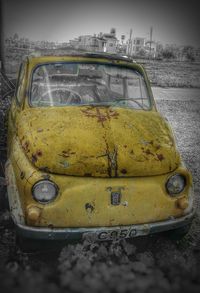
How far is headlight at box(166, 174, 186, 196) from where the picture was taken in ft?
9.73

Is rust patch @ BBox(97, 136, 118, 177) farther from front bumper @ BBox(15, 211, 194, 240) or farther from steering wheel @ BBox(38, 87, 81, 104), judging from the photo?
steering wheel @ BBox(38, 87, 81, 104)

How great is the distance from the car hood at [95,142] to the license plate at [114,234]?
45 centimetres

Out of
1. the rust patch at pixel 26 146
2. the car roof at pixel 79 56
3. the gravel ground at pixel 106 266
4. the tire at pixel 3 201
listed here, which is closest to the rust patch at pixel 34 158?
the rust patch at pixel 26 146

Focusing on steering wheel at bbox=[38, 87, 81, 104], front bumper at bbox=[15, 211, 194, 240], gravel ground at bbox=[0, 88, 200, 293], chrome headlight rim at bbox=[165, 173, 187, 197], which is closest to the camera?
gravel ground at bbox=[0, 88, 200, 293]

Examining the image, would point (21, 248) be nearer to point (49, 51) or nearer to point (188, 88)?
point (49, 51)

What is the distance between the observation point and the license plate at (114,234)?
2.75 metres

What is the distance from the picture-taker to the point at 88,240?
2797 mm

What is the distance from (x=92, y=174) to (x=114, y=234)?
0.52 meters

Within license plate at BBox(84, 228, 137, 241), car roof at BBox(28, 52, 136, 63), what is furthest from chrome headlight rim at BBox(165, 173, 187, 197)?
car roof at BBox(28, 52, 136, 63)

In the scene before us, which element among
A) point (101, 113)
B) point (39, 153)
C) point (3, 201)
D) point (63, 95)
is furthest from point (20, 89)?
point (39, 153)

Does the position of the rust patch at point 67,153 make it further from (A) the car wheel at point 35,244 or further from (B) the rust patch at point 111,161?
(A) the car wheel at point 35,244

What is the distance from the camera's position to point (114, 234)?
2.78 metres

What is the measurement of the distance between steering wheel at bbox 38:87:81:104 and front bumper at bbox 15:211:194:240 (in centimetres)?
152

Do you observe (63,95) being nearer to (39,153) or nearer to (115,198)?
(39,153)
